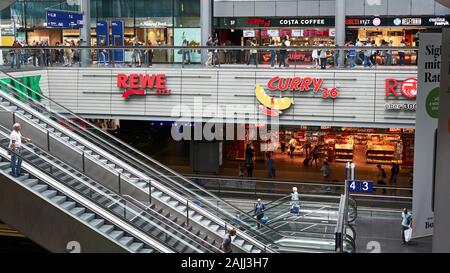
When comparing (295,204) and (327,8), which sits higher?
(327,8)

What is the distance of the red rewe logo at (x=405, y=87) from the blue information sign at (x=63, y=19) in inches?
462

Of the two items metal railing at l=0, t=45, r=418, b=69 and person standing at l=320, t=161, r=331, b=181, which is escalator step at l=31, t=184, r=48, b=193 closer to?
metal railing at l=0, t=45, r=418, b=69

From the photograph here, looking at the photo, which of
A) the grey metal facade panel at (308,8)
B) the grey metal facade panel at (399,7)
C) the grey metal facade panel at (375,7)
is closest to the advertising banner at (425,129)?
the grey metal facade panel at (375,7)

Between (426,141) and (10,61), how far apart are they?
17165 mm

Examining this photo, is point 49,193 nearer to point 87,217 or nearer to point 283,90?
point 87,217

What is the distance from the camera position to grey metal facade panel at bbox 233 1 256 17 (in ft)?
94.1

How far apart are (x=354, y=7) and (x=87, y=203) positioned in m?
20.1

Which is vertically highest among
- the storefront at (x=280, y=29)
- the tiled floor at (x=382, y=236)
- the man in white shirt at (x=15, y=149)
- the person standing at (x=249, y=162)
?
the storefront at (x=280, y=29)

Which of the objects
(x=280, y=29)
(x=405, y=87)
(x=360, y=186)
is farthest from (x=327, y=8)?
(x=360, y=186)

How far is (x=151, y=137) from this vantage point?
27875 millimetres

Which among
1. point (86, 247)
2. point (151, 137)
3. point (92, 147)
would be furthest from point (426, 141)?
point (151, 137)

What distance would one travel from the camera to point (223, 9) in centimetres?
2891

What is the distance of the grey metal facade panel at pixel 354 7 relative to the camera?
26766 millimetres

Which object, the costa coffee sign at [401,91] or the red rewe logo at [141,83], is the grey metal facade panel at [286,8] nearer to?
the red rewe logo at [141,83]
